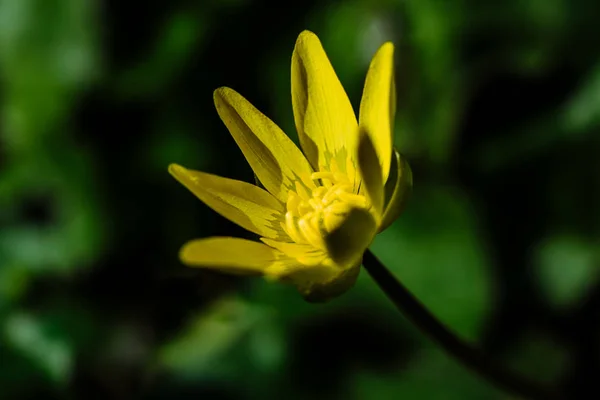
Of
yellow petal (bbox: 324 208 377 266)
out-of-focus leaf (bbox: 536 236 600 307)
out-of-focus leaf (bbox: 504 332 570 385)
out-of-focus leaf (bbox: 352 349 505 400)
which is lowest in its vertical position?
out-of-focus leaf (bbox: 504 332 570 385)

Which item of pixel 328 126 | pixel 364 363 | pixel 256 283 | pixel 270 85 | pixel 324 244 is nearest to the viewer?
pixel 324 244

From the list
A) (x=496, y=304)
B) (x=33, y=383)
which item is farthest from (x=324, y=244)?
(x=33, y=383)

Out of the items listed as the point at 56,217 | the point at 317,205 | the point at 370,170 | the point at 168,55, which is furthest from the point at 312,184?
the point at 56,217

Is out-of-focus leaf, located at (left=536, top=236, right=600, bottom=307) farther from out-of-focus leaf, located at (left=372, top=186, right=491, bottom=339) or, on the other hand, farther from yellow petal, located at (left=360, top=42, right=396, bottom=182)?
yellow petal, located at (left=360, top=42, right=396, bottom=182)

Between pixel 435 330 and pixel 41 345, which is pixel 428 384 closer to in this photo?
pixel 435 330

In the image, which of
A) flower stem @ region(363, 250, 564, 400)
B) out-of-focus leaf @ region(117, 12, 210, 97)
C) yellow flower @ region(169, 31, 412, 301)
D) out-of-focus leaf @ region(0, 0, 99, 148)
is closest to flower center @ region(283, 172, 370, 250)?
yellow flower @ region(169, 31, 412, 301)

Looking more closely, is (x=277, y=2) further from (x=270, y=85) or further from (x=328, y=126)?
(x=328, y=126)

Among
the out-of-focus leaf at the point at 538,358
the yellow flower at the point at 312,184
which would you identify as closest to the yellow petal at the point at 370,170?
the yellow flower at the point at 312,184
